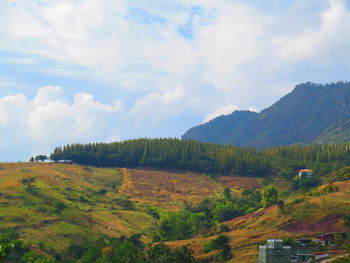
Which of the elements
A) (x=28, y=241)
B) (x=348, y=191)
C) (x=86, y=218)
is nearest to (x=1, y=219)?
(x=28, y=241)

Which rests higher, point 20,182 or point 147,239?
point 20,182

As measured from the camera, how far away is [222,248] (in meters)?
104

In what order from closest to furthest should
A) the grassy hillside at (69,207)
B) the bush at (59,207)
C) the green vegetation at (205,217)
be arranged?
the grassy hillside at (69,207) < the green vegetation at (205,217) < the bush at (59,207)

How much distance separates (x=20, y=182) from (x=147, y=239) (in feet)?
186

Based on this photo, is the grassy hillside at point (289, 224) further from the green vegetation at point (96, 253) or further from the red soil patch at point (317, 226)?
the green vegetation at point (96, 253)

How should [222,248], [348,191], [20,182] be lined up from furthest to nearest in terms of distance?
[20,182], [348,191], [222,248]

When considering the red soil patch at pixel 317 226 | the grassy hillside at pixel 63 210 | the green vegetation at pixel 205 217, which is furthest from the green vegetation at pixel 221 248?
the grassy hillside at pixel 63 210

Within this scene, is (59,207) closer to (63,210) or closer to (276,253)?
(63,210)

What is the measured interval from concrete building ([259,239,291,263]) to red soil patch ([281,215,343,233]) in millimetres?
23915

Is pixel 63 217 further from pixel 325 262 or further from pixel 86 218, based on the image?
pixel 325 262

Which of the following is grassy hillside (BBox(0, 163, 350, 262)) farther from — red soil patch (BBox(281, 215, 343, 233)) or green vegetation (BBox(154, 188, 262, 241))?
green vegetation (BBox(154, 188, 262, 241))

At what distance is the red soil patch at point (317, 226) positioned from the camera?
109 metres

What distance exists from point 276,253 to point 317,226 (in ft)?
91.2

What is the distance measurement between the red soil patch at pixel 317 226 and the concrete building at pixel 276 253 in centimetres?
2391
